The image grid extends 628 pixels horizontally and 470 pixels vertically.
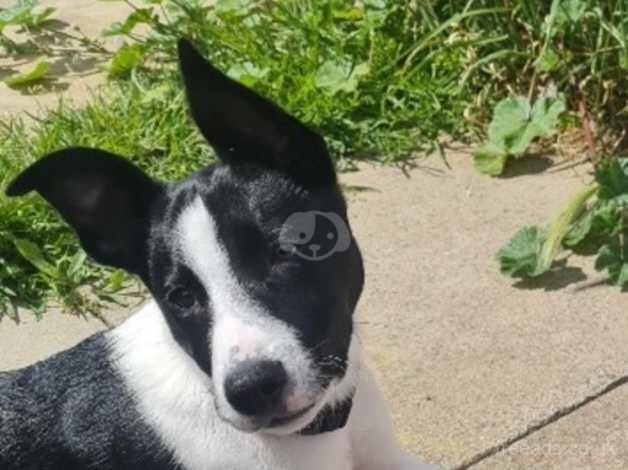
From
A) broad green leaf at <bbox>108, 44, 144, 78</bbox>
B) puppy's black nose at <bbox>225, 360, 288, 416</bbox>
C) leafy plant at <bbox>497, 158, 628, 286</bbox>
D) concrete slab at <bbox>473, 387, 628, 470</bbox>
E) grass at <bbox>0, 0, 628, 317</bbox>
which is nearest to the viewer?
puppy's black nose at <bbox>225, 360, 288, 416</bbox>

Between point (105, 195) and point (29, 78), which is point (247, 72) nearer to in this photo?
point (29, 78)

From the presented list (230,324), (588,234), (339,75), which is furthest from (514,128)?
(230,324)

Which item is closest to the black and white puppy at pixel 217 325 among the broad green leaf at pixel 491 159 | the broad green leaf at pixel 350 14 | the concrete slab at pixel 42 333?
the concrete slab at pixel 42 333

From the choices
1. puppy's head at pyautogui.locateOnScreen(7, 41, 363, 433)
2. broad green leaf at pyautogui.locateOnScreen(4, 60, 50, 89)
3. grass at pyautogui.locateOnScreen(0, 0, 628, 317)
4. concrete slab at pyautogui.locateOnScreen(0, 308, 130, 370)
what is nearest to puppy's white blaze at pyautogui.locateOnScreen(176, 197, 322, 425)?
puppy's head at pyautogui.locateOnScreen(7, 41, 363, 433)

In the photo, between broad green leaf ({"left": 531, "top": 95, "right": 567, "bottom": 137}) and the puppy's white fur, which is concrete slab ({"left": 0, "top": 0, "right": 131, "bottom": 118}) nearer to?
broad green leaf ({"left": 531, "top": 95, "right": 567, "bottom": 137})

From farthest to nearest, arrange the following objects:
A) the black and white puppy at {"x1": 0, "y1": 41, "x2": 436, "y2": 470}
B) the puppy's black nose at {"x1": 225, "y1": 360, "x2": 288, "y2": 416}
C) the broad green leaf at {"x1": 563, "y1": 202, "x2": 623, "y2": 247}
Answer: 1. the broad green leaf at {"x1": 563, "y1": 202, "x2": 623, "y2": 247}
2. the black and white puppy at {"x1": 0, "y1": 41, "x2": 436, "y2": 470}
3. the puppy's black nose at {"x1": 225, "y1": 360, "x2": 288, "y2": 416}

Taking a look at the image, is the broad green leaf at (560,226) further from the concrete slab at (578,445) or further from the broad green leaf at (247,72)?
the broad green leaf at (247,72)

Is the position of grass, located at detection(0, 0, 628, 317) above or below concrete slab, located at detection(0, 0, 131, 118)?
above
